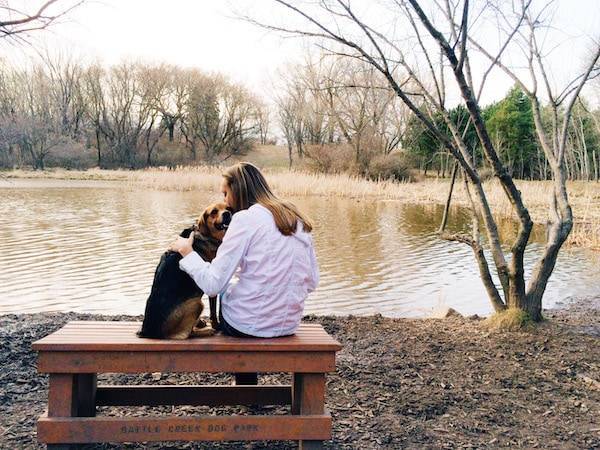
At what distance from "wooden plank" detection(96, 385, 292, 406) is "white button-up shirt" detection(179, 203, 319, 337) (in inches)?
22.7

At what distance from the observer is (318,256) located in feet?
A: 40.0

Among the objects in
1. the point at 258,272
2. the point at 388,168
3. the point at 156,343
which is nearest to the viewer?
the point at 156,343

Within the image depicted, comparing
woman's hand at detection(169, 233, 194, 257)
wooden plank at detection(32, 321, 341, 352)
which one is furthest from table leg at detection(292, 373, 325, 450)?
woman's hand at detection(169, 233, 194, 257)

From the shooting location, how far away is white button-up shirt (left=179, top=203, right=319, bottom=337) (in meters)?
2.92

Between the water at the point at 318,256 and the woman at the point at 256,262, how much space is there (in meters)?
4.93

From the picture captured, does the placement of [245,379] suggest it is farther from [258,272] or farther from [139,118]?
[139,118]

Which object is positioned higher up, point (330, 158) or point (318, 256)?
point (330, 158)

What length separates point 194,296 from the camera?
3.04 meters

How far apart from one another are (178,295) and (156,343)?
0.28 meters

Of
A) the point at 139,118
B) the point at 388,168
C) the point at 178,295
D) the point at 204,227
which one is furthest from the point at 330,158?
the point at 178,295

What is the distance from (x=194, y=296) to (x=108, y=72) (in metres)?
51.7

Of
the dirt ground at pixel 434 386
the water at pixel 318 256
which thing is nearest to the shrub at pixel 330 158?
the water at pixel 318 256

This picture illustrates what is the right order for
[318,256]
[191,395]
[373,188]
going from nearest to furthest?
[191,395] → [318,256] → [373,188]

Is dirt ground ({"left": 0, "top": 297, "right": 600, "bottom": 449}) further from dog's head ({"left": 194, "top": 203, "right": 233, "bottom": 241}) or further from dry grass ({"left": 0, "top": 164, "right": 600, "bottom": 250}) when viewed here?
dry grass ({"left": 0, "top": 164, "right": 600, "bottom": 250})
